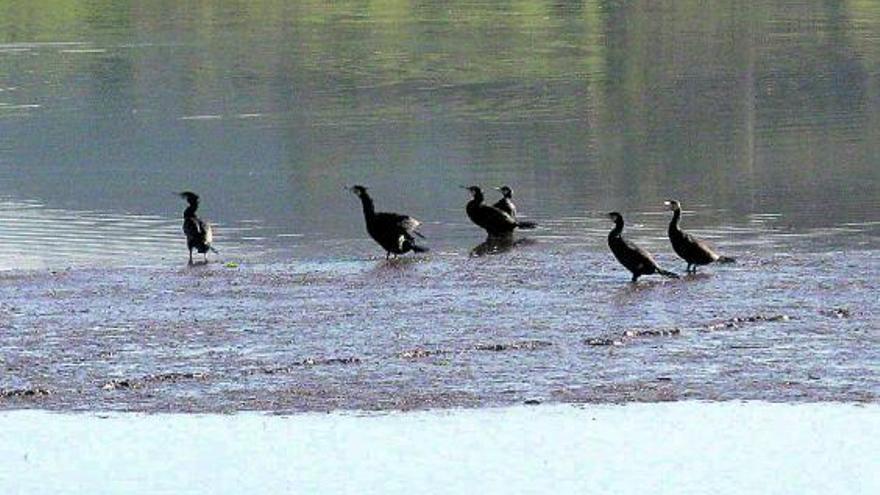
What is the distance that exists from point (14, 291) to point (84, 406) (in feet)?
18.6

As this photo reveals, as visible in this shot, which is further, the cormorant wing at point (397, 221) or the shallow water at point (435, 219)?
the cormorant wing at point (397, 221)

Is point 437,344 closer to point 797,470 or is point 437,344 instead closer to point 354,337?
point 354,337

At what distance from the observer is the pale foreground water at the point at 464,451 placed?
12008 mm

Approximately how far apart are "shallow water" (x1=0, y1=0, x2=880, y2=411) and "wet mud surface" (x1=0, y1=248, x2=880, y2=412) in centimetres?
5

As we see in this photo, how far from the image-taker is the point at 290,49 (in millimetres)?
57250

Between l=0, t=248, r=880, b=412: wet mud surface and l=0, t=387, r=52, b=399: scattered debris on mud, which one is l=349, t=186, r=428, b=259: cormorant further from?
l=0, t=387, r=52, b=399: scattered debris on mud

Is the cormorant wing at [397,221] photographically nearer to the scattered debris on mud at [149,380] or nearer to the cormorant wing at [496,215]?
the cormorant wing at [496,215]

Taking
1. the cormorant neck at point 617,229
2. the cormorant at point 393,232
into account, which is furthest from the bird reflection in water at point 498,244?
the cormorant neck at point 617,229

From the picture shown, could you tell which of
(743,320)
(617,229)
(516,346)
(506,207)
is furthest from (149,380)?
(506,207)

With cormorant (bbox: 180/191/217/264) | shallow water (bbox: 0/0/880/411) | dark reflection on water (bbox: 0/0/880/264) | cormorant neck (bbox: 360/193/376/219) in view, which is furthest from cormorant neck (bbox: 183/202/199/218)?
cormorant neck (bbox: 360/193/376/219)

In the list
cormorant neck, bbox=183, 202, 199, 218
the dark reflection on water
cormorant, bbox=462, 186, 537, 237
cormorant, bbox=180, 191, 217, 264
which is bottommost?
the dark reflection on water

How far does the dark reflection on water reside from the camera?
2600 cm

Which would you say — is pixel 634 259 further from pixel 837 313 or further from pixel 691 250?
pixel 837 313

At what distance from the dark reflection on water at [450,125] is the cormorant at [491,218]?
0.40 meters
